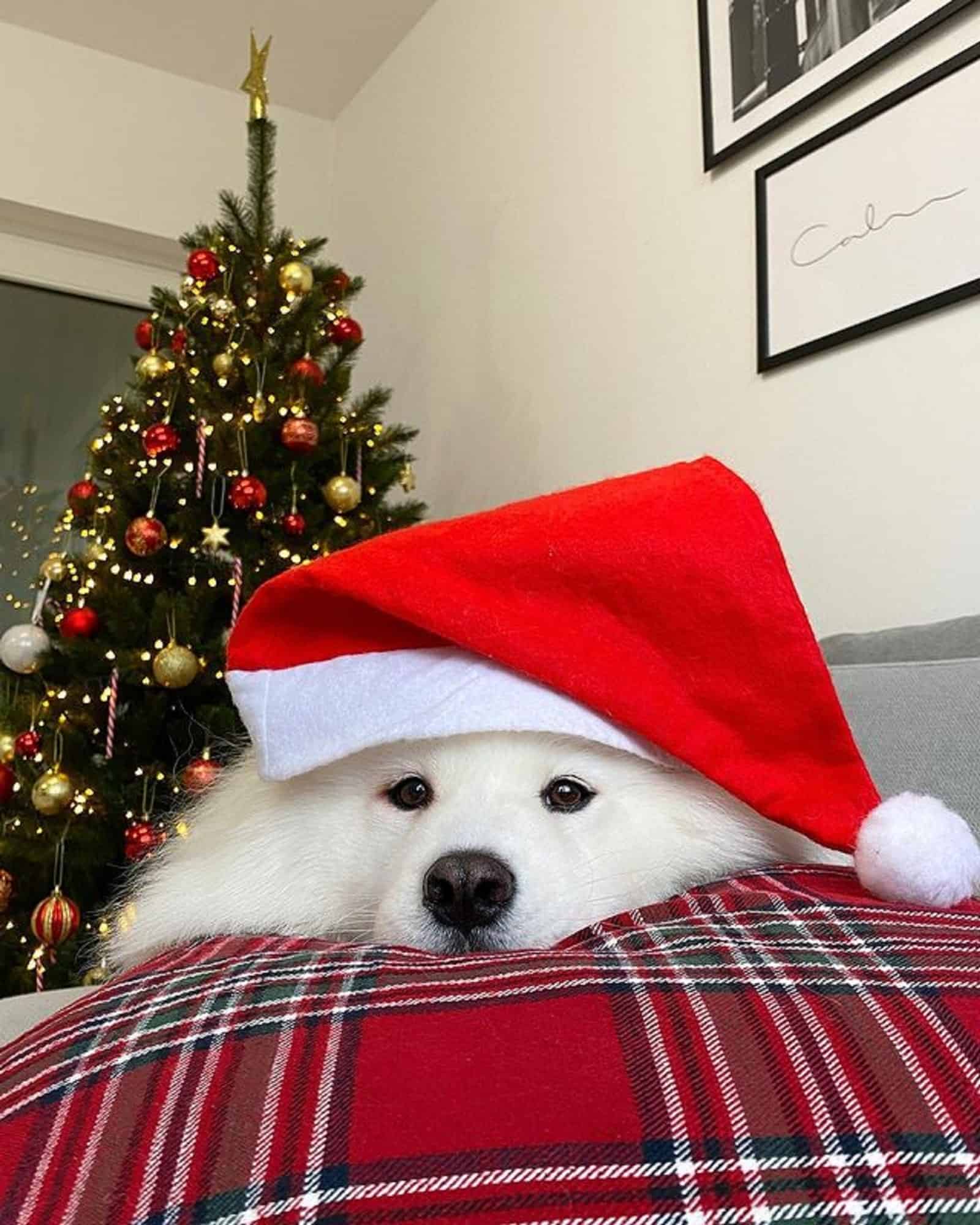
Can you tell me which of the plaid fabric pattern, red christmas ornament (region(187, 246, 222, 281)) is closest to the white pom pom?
the plaid fabric pattern

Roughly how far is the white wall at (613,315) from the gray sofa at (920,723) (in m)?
0.33

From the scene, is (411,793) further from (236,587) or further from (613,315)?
(613,315)

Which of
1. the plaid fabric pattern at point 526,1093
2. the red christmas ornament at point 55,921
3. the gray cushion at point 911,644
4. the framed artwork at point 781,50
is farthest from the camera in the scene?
the red christmas ornament at point 55,921

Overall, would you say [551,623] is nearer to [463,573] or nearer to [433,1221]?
[463,573]

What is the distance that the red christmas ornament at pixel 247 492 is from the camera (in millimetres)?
1643

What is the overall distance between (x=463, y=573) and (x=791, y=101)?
1.18 meters

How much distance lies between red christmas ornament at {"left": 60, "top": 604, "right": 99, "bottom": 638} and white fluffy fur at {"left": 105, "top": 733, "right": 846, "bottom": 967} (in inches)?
35.1

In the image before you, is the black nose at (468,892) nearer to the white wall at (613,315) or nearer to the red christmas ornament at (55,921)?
the white wall at (613,315)

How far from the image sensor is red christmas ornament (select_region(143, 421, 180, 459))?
1.69 meters

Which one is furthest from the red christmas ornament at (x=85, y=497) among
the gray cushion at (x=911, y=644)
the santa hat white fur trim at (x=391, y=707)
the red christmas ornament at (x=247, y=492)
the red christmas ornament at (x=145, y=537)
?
the gray cushion at (x=911, y=644)

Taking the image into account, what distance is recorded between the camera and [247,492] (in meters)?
1.64

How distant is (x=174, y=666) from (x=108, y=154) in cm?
184

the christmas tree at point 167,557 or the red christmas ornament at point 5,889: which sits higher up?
the christmas tree at point 167,557

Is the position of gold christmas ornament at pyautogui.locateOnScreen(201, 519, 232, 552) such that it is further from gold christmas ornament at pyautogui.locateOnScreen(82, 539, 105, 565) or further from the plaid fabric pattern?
the plaid fabric pattern
